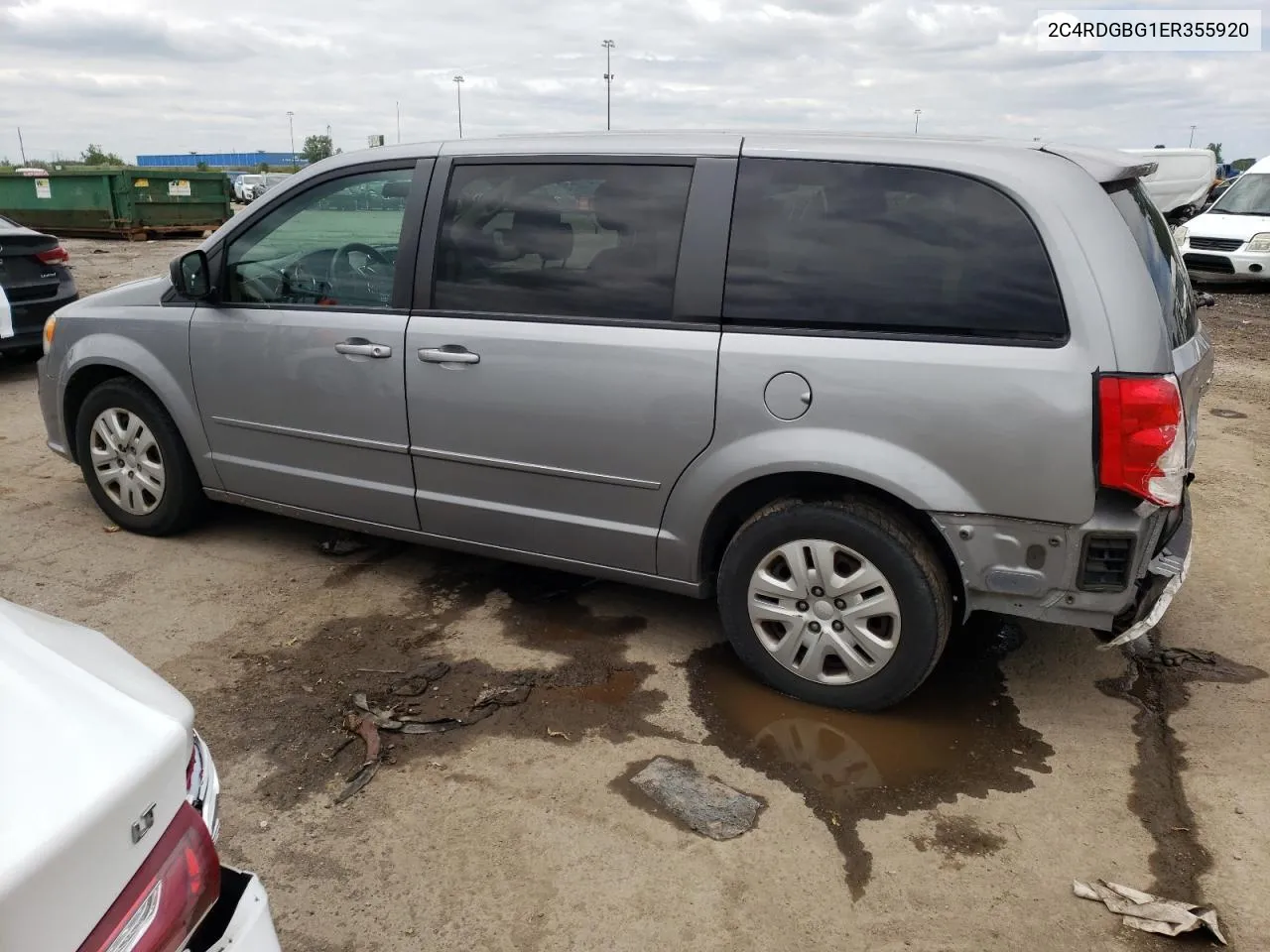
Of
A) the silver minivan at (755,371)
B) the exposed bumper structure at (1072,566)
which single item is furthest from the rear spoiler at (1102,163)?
the exposed bumper structure at (1072,566)

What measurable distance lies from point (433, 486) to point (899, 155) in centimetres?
208

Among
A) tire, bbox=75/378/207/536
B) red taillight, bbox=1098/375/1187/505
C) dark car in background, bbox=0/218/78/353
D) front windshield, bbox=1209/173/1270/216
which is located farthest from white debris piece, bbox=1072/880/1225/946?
front windshield, bbox=1209/173/1270/216

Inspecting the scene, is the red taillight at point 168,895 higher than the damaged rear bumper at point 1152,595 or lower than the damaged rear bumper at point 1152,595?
higher

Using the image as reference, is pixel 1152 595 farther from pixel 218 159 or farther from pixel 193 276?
pixel 218 159

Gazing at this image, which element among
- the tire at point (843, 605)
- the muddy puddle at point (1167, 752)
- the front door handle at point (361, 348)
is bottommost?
the muddy puddle at point (1167, 752)

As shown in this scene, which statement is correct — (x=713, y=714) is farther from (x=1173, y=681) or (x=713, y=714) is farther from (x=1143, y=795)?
(x=1173, y=681)

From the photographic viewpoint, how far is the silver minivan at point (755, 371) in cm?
290

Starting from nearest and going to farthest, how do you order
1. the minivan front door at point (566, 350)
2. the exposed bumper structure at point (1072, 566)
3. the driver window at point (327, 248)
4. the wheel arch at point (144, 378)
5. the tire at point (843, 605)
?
the exposed bumper structure at point (1072, 566), the tire at point (843, 605), the minivan front door at point (566, 350), the driver window at point (327, 248), the wheel arch at point (144, 378)

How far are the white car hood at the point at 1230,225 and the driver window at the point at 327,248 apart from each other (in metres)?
14.1

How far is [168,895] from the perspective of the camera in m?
1.33

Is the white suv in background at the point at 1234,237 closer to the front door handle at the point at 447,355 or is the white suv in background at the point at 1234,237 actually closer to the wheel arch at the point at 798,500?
the wheel arch at the point at 798,500

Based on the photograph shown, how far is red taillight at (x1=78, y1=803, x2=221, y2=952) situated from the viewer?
1.23 m

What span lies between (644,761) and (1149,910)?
1.40m

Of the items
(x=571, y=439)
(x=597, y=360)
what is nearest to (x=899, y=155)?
(x=597, y=360)
